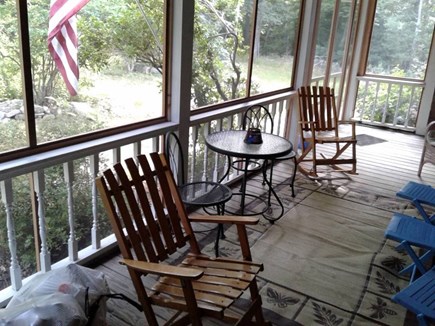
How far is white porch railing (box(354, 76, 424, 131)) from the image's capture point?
21.5 feet

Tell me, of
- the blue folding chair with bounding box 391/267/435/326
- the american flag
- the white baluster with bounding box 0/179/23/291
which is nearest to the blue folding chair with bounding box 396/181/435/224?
the blue folding chair with bounding box 391/267/435/326

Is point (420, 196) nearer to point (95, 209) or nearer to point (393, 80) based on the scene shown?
point (95, 209)

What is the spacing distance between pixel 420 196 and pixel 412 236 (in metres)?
0.66

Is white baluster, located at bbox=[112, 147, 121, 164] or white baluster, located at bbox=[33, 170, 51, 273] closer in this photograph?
white baluster, located at bbox=[33, 170, 51, 273]

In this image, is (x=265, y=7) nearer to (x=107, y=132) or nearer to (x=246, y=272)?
(x=107, y=132)

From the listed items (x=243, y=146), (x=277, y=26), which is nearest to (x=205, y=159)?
(x=243, y=146)

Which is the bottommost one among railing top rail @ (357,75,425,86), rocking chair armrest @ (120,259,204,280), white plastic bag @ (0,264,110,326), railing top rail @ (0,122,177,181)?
white plastic bag @ (0,264,110,326)

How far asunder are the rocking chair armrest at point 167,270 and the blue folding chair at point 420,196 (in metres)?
2.01


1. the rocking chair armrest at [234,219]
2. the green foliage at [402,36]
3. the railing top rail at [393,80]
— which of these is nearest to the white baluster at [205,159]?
the rocking chair armrest at [234,219]

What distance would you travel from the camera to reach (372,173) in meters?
4.67

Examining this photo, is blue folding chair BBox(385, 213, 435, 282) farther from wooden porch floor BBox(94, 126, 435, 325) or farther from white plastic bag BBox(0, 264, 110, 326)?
white plastic bag BBox(0, 264, 110, 326)

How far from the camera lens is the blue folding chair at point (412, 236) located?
2.33 metres

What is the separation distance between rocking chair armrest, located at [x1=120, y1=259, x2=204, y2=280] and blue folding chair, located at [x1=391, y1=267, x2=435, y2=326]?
3.37ft

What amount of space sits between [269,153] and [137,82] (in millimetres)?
1063
